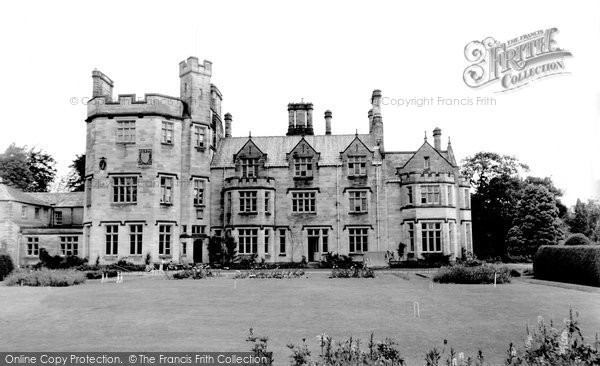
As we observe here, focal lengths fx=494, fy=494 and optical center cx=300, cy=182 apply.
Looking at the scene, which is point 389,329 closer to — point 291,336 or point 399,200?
point 291,336

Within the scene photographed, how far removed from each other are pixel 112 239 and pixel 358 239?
19.9 meters

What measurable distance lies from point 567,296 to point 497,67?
8845 millimetres

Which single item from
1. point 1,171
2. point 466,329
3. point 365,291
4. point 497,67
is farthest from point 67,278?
point 1,171

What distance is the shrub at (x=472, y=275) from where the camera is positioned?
2384cm

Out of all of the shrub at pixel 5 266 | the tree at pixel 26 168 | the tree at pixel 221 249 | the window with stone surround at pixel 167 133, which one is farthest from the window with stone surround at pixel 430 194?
the tree at pixel 26 168

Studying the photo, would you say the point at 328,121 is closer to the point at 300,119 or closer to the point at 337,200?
the point at 300,119

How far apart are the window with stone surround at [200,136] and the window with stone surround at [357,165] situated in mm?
12630

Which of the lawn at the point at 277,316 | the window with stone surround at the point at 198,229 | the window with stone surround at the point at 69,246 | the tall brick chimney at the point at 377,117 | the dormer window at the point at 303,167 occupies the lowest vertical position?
the lawn at the point at 277,316

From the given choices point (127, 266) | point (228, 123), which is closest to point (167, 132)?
point (228, 123)

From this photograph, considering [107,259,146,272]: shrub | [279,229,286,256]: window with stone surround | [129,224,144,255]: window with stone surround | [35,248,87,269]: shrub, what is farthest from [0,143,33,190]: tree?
[279,229,286,256]: window with stone surround

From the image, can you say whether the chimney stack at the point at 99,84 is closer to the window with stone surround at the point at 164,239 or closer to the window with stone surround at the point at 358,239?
the window with stone surround at the point at 164,239

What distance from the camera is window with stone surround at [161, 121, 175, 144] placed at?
131 feet

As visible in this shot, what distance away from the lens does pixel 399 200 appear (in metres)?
41.9

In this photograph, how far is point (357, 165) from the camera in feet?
140
